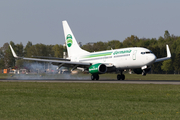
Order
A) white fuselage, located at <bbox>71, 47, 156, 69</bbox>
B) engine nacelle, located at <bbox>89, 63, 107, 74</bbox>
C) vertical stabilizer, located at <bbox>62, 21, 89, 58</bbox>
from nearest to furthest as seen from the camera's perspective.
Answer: white fuselage, located at <bbox>71, 47, 156, 69</bbox> → engine nacelle, located at <bbox>89, 63, 107, 74</bbox> → vertical stabilizer, located at <bbox>62, 21, 89, 58</bbox>

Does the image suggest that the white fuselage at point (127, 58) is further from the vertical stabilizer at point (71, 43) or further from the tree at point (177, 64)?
the tree at point (177, 64)

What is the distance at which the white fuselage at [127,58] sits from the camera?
38.3 m

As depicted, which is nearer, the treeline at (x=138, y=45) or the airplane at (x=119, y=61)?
the airplane at (x=119, y=61)

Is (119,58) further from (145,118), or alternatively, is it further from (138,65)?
(145,118)

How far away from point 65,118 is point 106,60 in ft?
103

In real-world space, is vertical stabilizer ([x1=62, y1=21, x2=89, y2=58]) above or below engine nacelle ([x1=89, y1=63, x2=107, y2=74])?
above

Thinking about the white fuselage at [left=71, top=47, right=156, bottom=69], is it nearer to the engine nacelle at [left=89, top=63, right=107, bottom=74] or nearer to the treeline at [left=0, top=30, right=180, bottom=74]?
the engine nacelle at [left=89, top=63, right=107, bottom=74]

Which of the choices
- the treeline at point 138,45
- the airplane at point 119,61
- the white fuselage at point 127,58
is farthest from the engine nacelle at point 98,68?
the treeline at point 138,45

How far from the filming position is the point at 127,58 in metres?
39.6

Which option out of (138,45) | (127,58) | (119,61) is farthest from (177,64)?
(127,58)

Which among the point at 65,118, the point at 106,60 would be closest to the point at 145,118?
the point at 65,118

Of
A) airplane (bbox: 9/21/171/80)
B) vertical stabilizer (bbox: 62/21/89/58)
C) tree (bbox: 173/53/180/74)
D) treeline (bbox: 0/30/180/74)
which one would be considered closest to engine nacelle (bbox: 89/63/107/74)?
airplane (bbox: 9/21/171/80)

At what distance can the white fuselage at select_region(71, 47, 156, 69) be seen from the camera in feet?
126

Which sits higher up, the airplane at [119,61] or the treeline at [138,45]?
the treeline at [138,45]
